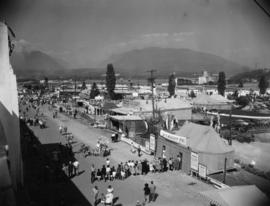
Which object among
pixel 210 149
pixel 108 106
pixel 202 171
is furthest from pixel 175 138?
pixel 108 106

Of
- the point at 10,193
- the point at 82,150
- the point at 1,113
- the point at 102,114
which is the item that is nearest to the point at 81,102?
the point at 102,114

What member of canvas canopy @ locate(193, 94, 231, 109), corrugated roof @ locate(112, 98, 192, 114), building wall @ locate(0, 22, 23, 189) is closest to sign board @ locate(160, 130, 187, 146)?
building wall @ locate(0, 22, 23, 189)

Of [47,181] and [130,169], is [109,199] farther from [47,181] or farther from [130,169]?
[130,169]

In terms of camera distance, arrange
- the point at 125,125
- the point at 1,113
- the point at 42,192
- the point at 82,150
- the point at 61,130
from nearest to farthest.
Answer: the point at 1,113, the point at 42,192, the point at 82,150, the point at 125,125, the point at 61,130

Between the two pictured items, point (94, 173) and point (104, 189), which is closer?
point (104, 189)

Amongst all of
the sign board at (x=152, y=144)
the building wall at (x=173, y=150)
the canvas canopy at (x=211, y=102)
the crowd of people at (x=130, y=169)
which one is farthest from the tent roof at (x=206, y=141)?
the canvas canopy at (x=211, y=102)

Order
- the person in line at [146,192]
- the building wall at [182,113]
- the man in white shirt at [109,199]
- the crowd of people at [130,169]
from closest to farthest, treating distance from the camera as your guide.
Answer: the man in white shirt at [109,199]
the person in line at [146,192]
the crowd of people at [130,169]
the building wall at [182,113]

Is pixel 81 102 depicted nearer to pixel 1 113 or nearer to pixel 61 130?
pixel 61 130

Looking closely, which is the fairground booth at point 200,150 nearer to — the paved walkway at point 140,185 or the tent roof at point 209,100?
the paved walkway at point 140,185
